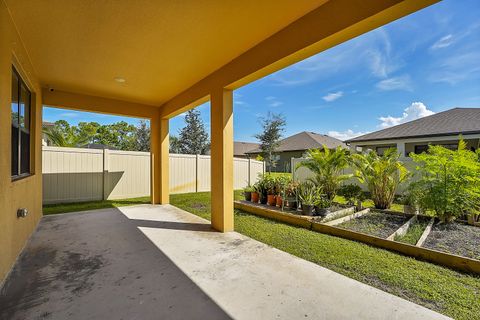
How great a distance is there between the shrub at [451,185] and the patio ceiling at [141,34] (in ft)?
12.8

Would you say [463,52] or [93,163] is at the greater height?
[463,52]

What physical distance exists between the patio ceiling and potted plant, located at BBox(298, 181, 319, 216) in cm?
336

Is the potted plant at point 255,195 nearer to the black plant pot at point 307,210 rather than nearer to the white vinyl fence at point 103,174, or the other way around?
the black plant pot at point 307,210

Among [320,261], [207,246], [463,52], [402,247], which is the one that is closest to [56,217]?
[207,246]

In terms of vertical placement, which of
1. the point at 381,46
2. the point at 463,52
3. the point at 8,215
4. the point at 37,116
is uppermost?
the point at 381,46

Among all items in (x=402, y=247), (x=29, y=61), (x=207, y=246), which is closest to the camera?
(x=402, y=247)

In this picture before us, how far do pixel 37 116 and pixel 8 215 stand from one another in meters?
3.03

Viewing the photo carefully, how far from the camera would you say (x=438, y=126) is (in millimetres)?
11297

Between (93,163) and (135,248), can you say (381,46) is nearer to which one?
(135,248)

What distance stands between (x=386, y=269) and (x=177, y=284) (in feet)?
8.08

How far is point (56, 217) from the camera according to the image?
5.36m

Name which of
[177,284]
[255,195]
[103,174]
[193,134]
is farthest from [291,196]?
[193,134]

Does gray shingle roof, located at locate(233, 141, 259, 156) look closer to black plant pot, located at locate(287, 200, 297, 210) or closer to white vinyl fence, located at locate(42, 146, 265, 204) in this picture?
white vinyl fence, located at locate(42, 146, 265, 204)

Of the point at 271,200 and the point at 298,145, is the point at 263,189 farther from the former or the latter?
the point at 298,145
